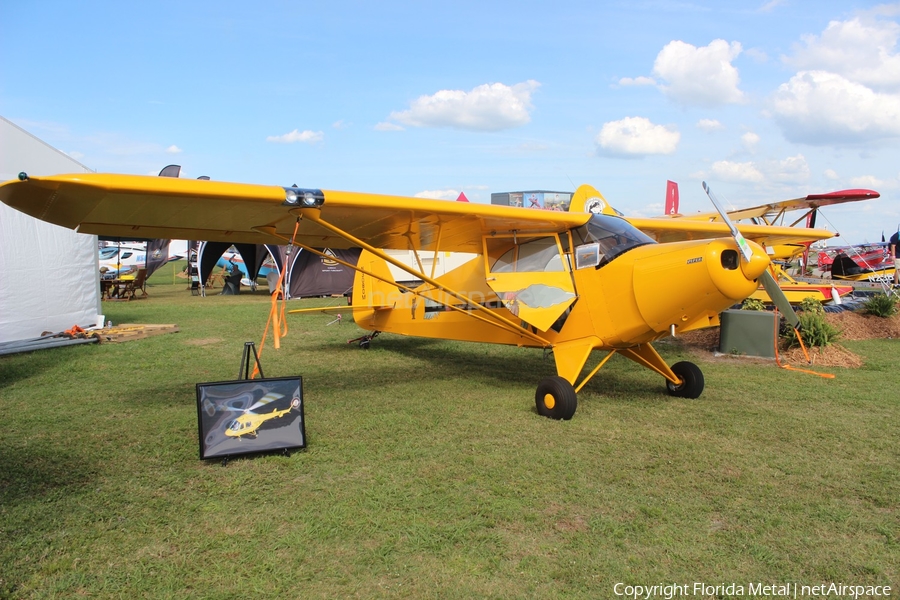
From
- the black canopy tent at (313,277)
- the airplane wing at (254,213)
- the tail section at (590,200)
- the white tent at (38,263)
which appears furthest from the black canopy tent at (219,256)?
the airplane wing at (254,213)

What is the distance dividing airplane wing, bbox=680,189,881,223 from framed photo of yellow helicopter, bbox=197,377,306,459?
12.2 meters

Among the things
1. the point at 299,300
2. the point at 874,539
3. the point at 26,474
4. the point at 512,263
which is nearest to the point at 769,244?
the point at 512,263

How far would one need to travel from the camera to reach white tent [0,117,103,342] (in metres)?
10.0

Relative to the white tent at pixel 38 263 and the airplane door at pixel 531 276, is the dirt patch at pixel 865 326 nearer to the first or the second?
the airplane door at pixel 531 276

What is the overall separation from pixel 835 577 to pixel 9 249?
12.5 m

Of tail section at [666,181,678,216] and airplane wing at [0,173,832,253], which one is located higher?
tail section at [666,181,678,216]

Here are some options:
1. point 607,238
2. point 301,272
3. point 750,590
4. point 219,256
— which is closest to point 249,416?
point 750,590

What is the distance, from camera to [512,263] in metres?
7.09

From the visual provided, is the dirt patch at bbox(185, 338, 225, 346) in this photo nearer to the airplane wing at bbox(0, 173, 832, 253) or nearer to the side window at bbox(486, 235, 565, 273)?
the airplane wing at bbox(0, 173, 832, 253)

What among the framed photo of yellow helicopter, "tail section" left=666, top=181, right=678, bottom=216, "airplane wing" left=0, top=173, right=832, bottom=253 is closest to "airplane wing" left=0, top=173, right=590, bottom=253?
"airplane wing" left=0, top=173, right=832, bottom=253

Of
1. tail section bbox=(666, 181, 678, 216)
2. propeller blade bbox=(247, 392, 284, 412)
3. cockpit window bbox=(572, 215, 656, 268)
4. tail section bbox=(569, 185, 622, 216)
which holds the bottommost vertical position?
propeller blade bbox=(247, 392, 284, 412)

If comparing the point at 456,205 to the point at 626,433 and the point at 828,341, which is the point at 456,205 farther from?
the point at 828,341

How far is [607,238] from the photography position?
633 cm

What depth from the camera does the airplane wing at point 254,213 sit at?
4648 mm
